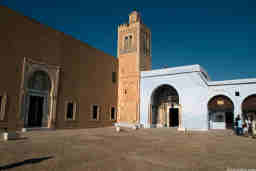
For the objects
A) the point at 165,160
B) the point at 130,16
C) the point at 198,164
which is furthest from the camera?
the point at 130,16

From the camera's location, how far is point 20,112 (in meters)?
12.7

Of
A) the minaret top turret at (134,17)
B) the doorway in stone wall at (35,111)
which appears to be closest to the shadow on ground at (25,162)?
the doorway in stone wall at (35,111)

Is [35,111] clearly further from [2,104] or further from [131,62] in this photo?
[131,62]

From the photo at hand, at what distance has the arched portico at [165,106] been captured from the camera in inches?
826

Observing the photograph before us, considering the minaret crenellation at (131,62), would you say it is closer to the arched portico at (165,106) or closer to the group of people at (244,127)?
the arched portico at (165,106)

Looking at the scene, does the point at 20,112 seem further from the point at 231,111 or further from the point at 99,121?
the point at 231,111

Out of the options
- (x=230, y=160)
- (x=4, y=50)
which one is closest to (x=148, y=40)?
(x=4, y=50)

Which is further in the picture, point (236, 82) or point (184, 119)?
point (184, 119)

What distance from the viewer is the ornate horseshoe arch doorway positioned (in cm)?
1309

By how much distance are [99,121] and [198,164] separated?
14.3 metres

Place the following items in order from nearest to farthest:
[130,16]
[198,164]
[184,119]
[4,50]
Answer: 1. [198,164]
2. [4,50]
3. [184,119]
4. [130,16]

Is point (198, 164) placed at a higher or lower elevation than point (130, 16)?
lower

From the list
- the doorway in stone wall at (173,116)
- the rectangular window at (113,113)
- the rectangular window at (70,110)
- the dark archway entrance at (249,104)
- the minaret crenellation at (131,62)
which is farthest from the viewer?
the doorway in stone wall at (173,116)

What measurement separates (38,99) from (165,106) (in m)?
12.1
